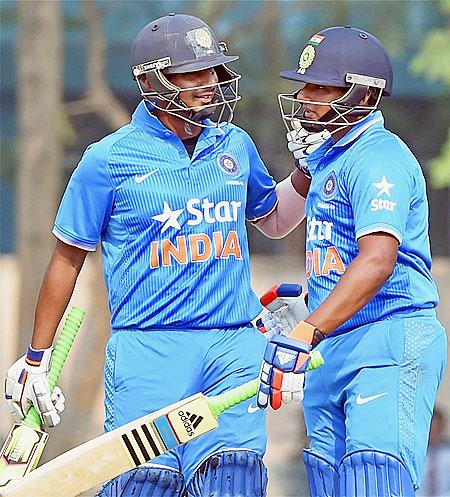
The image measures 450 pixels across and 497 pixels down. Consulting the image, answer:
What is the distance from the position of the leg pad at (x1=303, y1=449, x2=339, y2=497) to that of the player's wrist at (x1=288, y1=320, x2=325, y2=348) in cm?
49

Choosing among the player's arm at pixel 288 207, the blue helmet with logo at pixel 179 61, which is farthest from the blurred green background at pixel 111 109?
the blue helmet with logo at pixel 179 61

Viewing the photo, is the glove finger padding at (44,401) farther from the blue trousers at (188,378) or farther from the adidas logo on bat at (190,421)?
the adidas logo on bat at (190,421)

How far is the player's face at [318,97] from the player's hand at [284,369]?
2.54 feet

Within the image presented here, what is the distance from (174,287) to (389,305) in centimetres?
64

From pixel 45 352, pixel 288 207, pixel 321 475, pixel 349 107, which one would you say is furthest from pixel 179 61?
pixel 321 475

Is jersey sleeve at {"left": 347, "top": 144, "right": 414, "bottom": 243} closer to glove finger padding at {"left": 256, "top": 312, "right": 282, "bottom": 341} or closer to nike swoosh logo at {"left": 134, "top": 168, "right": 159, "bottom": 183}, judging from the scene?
nike swoosh logo at {"left": 134, "top": 168, "right": 159, "bottom": 183}

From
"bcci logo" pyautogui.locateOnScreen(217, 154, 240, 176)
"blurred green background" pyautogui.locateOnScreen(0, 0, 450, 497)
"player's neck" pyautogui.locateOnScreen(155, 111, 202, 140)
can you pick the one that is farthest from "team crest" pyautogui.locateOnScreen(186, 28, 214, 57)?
"blurred green background" pyautogui.locateOnScreen(0, 0, 450, 497)

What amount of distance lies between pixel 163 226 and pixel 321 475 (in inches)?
34.1

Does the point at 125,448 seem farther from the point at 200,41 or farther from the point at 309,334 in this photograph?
the point at 200,41

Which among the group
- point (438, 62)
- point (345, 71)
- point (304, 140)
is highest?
point (345, 71)

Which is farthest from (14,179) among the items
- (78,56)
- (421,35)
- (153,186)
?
(153,186)

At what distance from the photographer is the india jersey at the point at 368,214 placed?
12.5ft

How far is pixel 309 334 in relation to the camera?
366cm

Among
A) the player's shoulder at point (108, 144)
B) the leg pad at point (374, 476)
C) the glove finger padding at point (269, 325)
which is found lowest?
the leg pad at point (374, 476)
